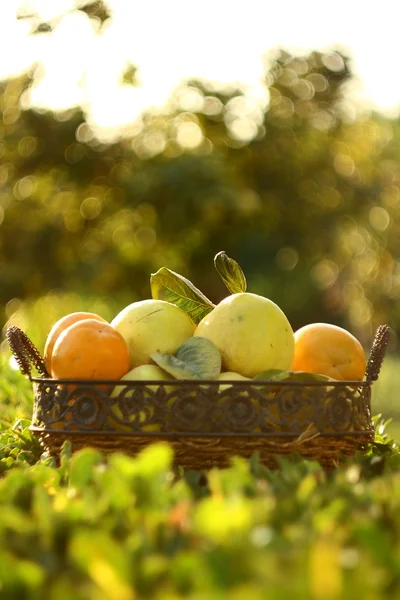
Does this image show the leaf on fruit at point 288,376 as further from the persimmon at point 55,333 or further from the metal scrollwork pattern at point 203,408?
the persimmon at point 55,333

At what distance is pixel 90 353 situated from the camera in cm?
186

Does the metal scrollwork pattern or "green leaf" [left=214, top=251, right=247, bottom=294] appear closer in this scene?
the metal scrollwork pattern

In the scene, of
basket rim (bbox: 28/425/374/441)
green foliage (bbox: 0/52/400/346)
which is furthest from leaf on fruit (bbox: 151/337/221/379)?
green foliage (bbox: 0/52/400/346)

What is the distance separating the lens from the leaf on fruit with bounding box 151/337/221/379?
1831mm

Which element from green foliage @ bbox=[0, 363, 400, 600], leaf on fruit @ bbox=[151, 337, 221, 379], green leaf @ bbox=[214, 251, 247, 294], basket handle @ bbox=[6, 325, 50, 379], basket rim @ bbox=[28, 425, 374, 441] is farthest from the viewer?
green leaf @ bbox=[214, 251, 247, 294]

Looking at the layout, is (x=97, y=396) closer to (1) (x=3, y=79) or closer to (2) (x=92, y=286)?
(1) (x=3, y=79)

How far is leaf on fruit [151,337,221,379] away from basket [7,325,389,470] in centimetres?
3

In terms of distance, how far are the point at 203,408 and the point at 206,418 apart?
0.07ft

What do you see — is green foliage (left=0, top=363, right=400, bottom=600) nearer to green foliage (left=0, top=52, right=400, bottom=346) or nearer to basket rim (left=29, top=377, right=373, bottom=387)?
basket rim (left=29, top=377, right=373, bottom=387)

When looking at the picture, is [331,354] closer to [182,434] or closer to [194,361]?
[194,361]

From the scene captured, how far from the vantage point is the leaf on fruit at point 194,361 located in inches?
72.1

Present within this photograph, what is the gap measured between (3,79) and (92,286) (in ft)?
14.2

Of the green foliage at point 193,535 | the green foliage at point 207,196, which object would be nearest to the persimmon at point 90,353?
the green foliage at point 193,535

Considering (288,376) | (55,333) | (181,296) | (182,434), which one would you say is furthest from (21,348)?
(288,376)
